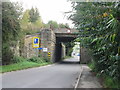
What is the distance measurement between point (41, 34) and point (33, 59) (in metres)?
7.06

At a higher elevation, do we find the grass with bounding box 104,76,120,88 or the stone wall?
the stone wall

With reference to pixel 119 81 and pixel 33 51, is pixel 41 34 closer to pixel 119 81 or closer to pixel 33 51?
pixel 33 51

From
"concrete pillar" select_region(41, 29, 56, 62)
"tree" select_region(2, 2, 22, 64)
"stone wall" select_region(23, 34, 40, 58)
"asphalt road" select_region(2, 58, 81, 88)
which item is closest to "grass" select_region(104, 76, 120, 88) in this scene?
"asphalt road" select_region(2, 58, 81, 88)

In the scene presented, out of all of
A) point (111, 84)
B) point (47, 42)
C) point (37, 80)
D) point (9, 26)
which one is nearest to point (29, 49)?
point (47, 42)

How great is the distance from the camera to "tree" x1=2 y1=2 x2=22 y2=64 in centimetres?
1691

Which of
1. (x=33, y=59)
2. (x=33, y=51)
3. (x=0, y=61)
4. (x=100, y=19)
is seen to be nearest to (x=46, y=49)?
(x=33, y=51)

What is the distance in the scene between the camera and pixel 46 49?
107 feet

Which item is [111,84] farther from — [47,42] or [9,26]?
[47,42]

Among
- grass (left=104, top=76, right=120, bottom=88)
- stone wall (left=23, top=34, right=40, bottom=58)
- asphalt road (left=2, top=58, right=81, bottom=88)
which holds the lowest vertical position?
asphalt road (left=2, top=58, right=81, bottom=88)

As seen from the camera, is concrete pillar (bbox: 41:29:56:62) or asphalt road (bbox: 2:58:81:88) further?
concrete pillar (bbox: 41:29:56:62)

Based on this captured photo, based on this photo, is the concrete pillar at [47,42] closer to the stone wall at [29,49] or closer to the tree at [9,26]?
the stone wall at [29,49]

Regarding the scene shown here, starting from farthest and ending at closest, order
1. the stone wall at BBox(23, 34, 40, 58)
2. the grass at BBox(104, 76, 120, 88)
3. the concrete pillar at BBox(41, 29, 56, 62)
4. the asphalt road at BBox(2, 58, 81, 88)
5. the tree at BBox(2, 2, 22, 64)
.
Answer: the concrete pillar at BBox(41, 29, 56, 62) < the stone wall at BBox(23, 34, 40, 58) < the tree at BBox(2, 2, 22, 64) < the asphalt road at BBox(2, 58, 81, 88) < the grass at BBox(104, 76, 120, 88)

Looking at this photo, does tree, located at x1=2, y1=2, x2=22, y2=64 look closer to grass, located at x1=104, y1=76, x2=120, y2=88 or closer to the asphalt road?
the asphalt road

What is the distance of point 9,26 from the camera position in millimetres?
17703
